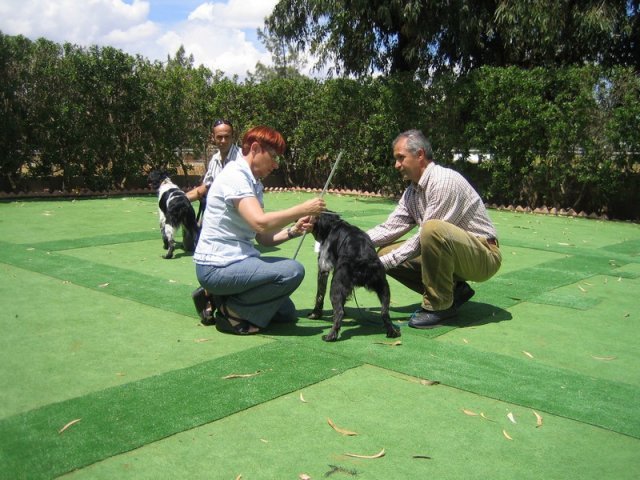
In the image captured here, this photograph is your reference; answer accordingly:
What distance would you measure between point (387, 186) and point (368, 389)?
1188 cm

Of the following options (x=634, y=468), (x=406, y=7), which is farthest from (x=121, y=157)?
(x=634, y=468)

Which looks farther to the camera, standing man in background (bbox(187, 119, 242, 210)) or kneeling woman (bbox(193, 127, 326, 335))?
standing man in background (bbox(187, 119, 242, 210))

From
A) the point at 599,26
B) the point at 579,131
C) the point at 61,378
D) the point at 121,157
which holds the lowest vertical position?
the point at 61,378

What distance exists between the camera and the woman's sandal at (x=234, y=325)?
4.32 m

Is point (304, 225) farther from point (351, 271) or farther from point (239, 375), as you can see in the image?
point (239, 375)

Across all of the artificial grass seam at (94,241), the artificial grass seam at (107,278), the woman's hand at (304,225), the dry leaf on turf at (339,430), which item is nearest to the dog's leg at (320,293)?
the woman's hand at (304,225)

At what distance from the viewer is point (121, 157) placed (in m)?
15.1

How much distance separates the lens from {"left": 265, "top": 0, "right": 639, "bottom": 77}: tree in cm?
1288

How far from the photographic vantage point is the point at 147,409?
9.95 ft

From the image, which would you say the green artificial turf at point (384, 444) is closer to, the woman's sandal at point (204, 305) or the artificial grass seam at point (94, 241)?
the woman's sandal at point (204, 305)

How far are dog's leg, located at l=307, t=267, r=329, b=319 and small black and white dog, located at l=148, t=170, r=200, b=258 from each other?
2.90 meters

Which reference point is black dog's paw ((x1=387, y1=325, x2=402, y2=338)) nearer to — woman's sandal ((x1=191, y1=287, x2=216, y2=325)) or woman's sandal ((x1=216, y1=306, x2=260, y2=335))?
woman's sandal ((x1=216, y1=306, x2=260, y2=335))

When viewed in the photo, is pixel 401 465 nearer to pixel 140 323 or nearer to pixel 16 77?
pixel 140 323

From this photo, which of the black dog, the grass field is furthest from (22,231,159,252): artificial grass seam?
the black dog
